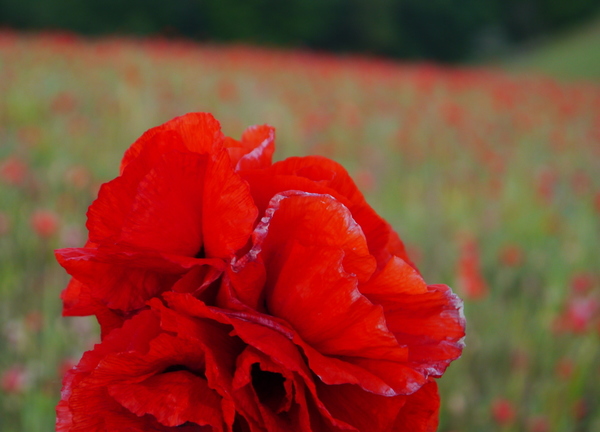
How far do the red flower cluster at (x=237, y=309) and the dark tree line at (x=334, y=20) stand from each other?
49.0ft

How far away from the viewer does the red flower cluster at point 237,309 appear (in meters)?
0.42

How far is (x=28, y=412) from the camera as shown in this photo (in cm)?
117

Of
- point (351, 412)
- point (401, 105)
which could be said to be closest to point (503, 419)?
point (351, 412)

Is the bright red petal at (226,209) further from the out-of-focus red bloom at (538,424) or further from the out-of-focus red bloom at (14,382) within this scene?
the out-of-focus red bloom at (538,424)

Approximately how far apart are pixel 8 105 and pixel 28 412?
7.94 feet

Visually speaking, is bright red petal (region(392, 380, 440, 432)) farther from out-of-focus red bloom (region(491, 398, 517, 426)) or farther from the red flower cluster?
out-of-focus red bloom (region(491, 398, 517, 426))

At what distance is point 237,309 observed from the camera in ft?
1.44

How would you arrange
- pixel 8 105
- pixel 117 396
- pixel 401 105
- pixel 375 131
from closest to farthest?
pixel 117 396
pixel 8 105
pixel 375 131
pixel 401 105

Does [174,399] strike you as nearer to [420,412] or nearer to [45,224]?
[420,412]

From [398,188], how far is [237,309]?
2.79 meters

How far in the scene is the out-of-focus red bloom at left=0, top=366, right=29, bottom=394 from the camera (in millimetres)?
1225

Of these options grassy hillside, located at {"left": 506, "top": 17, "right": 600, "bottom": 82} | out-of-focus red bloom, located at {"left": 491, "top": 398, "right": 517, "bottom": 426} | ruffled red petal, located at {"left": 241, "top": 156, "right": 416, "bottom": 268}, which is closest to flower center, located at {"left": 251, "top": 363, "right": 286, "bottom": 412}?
ruffled red petal, located at {"left": 241, "top": 156, "right": 416, "bottom": 268}

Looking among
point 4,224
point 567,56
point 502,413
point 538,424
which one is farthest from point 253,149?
point 567,56

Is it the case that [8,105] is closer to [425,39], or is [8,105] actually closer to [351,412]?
[351,412]
